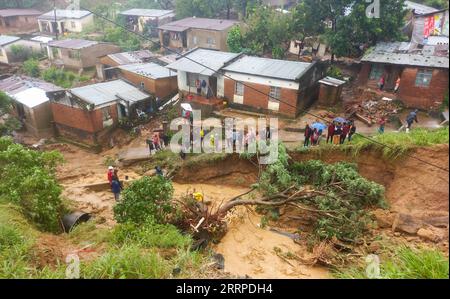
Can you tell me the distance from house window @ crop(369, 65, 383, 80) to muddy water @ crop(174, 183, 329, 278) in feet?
45.2

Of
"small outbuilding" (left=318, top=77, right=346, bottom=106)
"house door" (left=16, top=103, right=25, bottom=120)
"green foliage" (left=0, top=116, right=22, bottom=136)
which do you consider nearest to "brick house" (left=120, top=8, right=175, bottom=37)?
"house door" (left=16, top=103, right=25, bottom=120)

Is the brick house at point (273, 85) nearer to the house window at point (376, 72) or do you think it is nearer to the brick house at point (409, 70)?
the house window at point (376, 72)

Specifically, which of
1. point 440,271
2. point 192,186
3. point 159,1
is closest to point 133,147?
point 192,186

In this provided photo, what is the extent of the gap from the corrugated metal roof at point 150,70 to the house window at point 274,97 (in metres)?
9.20

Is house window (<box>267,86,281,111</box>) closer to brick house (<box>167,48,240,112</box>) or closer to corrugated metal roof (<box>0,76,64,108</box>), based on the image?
brick house (<box>167,48,240,112</box>)

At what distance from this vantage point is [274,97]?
20000 mm

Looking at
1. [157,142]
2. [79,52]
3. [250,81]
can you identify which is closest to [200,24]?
[79,52]

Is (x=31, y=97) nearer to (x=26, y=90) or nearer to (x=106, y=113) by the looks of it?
(x=26, y=90)

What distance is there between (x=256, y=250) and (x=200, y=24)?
28.7m

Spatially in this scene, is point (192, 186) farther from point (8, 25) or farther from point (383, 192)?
point (8, 25)

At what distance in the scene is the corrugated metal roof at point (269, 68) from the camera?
1992cm

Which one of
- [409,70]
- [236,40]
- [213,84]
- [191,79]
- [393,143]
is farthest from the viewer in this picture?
[236,40]

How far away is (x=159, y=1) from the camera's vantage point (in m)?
47.0

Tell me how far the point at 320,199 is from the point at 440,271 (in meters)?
7.46
